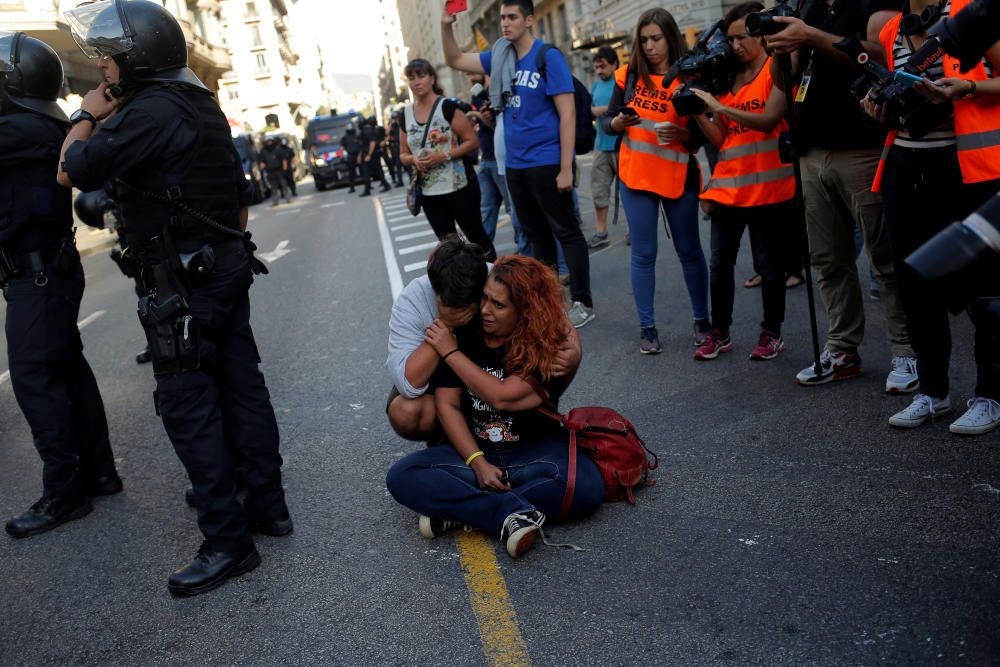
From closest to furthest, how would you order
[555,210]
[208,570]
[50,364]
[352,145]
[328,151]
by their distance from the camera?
[208,570] → [50,364] → [555,210] → [352,145] → [328,151]

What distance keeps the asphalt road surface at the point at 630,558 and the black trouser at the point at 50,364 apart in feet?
0.88

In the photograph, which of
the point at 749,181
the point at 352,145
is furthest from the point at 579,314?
the point at 352,145

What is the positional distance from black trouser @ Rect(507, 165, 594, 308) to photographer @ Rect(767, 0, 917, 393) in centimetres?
203

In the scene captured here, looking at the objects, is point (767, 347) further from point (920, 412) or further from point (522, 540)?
point (522, 540)

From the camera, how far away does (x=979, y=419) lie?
156 inches

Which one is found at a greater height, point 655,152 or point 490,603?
point 655,152

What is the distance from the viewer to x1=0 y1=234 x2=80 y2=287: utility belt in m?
4.18

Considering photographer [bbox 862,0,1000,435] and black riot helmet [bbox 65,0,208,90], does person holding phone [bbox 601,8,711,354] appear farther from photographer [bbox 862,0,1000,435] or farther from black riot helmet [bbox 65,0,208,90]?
black riot helmet [bbox 65,0,208,90]

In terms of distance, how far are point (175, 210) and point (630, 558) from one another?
203cm

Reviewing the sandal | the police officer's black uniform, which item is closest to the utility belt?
the sandal

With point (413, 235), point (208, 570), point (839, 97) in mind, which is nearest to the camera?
point (208, 570)

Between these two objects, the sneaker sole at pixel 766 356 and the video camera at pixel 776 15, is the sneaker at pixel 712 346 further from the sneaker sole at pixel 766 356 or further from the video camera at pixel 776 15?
the video camera at pixel 776 15

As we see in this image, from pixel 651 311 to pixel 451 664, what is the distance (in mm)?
3460

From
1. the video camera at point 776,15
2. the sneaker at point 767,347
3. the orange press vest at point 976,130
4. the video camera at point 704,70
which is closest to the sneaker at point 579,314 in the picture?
the sneaker at point 767,347
